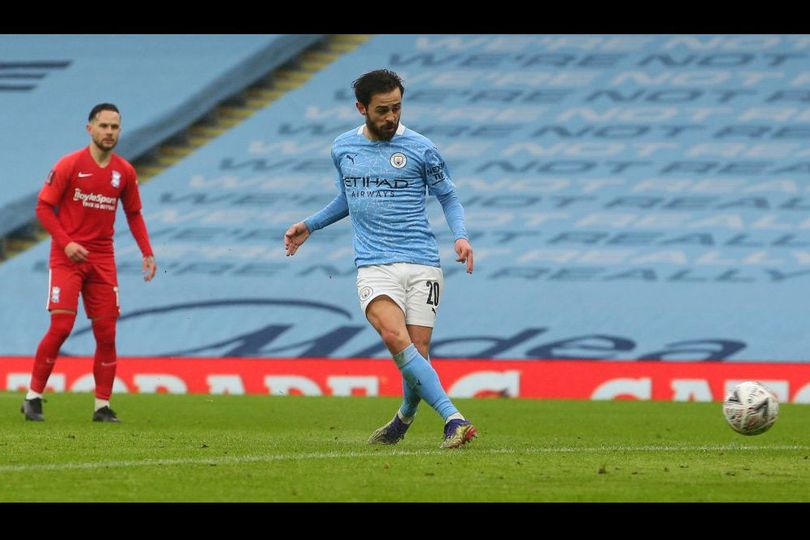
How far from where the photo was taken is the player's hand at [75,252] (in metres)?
10.4

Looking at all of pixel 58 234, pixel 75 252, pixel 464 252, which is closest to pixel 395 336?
pixel 464 252

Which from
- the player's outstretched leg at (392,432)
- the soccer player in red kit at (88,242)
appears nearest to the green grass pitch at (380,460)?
the player's outstretched leg at (392,432)

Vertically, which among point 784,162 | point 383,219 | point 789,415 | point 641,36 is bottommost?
point 789,415

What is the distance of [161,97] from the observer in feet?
69.9

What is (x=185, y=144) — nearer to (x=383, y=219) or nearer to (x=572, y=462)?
(x=383, y=219)

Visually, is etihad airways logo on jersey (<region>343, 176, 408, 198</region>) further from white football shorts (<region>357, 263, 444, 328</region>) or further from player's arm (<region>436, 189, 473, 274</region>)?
white football shorts (<region>357, 263, 444, 328</region>)

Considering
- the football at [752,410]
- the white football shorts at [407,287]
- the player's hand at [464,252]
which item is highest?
the player's hand at [464,252]

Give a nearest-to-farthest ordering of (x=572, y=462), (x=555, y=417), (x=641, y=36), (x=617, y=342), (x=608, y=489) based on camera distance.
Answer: (x=608, y=489) → (x=572, y=462) → (x=555, y=417) → (x=617, y=342) → (x=641, y=36)

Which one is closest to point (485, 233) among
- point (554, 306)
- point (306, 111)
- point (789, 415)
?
point (554, 306)

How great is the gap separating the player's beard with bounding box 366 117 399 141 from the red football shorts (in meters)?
Result: 3.37

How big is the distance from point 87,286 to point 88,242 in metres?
0.35

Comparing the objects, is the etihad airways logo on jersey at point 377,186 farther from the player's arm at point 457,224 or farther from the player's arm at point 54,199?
the player's arm at point 54,199

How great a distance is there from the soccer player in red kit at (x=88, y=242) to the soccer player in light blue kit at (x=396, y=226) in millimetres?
2863

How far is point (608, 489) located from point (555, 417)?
250 inches
